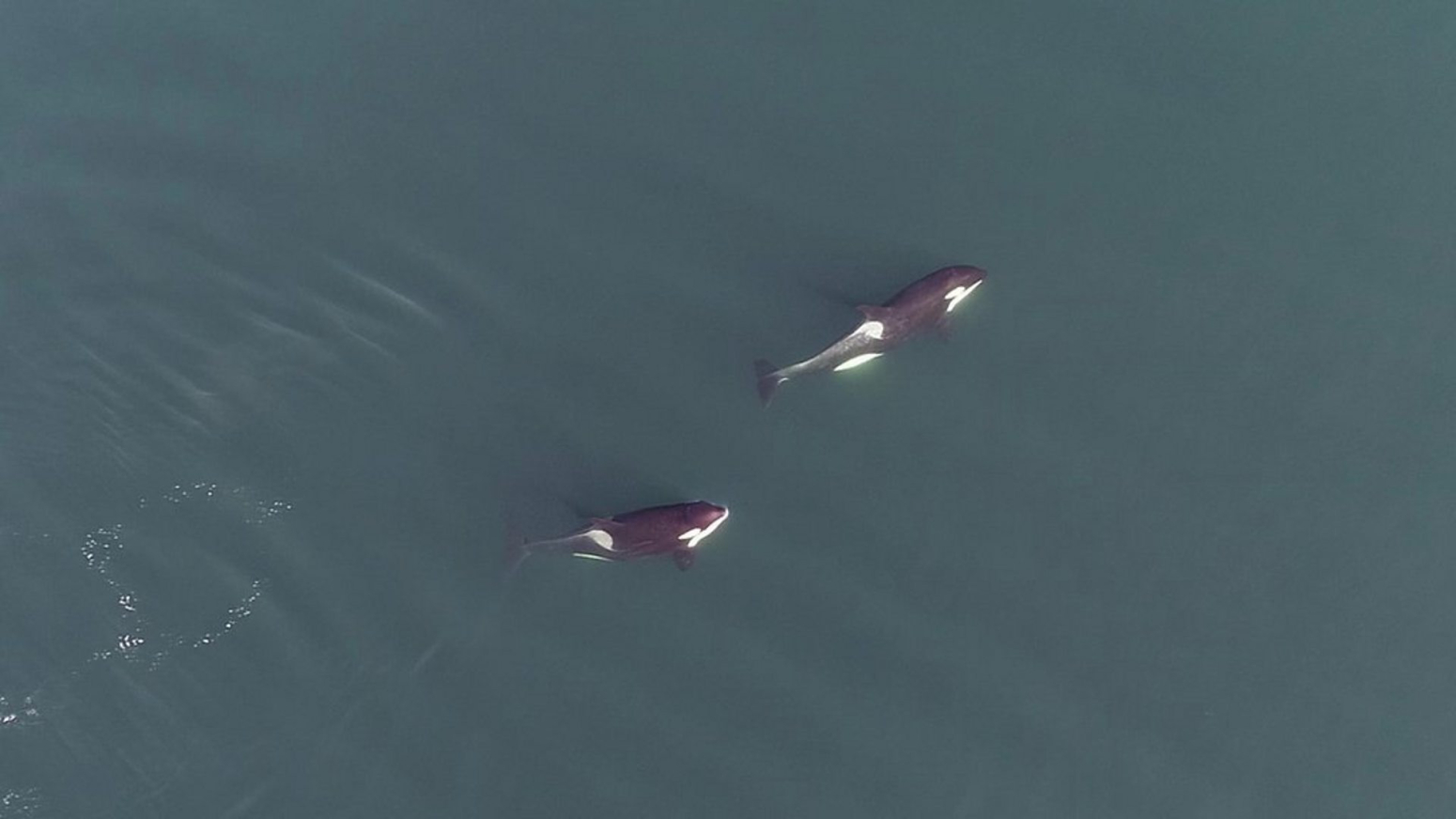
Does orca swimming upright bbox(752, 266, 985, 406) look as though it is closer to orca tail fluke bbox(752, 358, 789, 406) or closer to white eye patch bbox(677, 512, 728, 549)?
orca tail fluke bbox(752, 358, 789, 406)

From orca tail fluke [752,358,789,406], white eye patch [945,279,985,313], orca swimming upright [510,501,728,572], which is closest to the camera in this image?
orca swimming upright [510,501,728,572]

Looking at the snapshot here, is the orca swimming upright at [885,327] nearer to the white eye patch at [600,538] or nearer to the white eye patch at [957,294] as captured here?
the white eye patch at [957,294]

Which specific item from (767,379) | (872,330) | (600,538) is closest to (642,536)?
(600,538)

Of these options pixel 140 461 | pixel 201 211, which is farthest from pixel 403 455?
pixel 201 211

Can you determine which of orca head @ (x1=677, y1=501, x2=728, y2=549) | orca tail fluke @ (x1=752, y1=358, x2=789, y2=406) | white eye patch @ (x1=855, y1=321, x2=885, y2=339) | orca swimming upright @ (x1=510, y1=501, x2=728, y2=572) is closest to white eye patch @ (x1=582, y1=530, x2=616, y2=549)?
orca swimming upright @ (x1=510, y1=501, x2=728, y2=572)

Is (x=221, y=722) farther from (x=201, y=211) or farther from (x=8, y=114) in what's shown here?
(x=8, y=114)

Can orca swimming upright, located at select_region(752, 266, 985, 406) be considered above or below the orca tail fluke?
above

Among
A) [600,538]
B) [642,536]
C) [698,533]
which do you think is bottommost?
[600,538]

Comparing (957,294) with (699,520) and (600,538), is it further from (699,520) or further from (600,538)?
(600,538)

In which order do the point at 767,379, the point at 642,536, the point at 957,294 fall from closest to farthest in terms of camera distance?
1. the point at 642,536
2. the point at 767,379
3. the point at 957,294
